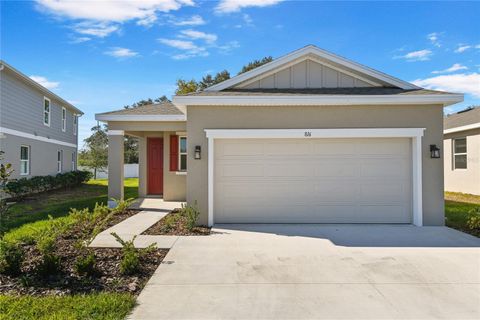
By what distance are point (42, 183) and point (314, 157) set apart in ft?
45.0

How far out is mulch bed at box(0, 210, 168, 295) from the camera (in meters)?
4.20

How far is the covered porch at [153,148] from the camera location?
10.9 meters

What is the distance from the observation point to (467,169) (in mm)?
15242

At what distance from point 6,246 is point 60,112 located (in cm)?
1788

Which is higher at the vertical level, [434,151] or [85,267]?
[434,151]

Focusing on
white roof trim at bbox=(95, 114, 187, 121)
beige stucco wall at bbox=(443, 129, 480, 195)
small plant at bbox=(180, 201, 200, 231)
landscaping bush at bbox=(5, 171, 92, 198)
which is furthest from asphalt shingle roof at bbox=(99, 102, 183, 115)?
beige stucco wall at bbox=(443, 129, 480, 195)

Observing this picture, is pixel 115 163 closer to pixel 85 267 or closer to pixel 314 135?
pixel 314 135

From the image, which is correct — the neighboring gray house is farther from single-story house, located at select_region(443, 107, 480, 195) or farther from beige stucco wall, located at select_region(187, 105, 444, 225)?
single-story house, located at select_region(443, 107, 480, 195)

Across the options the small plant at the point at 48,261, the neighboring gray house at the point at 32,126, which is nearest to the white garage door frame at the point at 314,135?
the small plant at the point at 48,261

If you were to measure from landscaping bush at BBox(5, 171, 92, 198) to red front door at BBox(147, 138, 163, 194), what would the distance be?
4.86m

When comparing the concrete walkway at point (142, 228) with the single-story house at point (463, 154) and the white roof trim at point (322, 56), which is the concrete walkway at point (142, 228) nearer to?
the white roof trim at point (322, 56)

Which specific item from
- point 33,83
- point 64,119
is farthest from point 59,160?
point 33,83

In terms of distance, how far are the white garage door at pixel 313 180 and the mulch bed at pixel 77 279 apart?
10.5 feet

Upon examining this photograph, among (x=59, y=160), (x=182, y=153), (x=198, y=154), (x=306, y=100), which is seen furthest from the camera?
(x=59, y=160)
